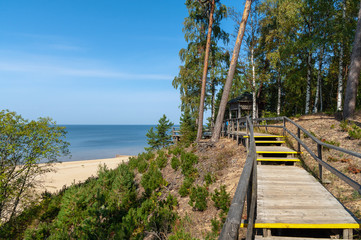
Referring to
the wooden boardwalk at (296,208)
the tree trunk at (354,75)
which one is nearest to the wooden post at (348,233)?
the wooden boardwalk at (296,208)

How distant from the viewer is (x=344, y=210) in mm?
3322

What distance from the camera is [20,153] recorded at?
1152cm

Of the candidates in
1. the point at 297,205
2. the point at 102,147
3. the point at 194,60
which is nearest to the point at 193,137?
the point at 194,60

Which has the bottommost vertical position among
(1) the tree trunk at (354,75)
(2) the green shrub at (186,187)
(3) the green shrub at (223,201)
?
(2) the green shrub at (186,187)

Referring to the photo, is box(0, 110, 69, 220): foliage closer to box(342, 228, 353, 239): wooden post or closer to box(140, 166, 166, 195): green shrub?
box(140, 166, 166, 195): green shrub

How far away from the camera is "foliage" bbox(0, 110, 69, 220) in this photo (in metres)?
10.5

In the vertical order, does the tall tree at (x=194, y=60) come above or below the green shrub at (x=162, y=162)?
above

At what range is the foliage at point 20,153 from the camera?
1053 centimetres

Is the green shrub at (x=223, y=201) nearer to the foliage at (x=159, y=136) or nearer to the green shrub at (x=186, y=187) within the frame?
the green shrub at (x=186, y=187)

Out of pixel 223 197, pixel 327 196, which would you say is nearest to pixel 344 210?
pixel 327 196

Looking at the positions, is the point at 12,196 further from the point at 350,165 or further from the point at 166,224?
the point at 350,165

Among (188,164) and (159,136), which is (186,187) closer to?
(188,164)

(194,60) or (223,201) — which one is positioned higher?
(194,60)

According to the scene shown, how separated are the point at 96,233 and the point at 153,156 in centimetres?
→ 704
